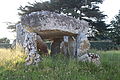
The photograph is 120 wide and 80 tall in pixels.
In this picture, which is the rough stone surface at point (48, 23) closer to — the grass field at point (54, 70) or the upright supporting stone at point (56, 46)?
the grass field at point (54, 70)

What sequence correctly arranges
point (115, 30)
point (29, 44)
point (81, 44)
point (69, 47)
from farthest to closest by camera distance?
point (115, 30)
point (69, 47)
point (81, 44)
point (29, 44)

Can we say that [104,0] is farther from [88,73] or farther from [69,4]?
[88,73]

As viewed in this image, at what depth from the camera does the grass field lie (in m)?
6.66

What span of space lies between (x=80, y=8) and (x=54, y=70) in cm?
1805

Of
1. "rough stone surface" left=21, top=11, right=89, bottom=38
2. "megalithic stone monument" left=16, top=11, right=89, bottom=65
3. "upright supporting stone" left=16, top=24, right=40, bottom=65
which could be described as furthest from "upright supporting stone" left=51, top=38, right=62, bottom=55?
"upright supporting stone" left=16, top=24, right=40, bottom=65

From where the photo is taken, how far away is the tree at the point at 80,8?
960 inches

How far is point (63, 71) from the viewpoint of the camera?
7207 millimetres

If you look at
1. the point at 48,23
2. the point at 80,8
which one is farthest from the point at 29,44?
the point at 80,8

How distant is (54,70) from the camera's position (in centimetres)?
723

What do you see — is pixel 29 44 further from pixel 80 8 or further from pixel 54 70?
pixel 80 8

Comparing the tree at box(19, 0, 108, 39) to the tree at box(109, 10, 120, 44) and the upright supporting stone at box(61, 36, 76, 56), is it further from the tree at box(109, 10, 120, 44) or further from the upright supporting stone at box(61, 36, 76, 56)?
the upright supporting stone at box(61, 36, 76, 56)

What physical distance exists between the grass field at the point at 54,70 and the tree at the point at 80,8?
15.7 meters

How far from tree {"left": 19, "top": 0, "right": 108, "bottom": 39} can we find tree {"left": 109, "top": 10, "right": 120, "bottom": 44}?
0.82m

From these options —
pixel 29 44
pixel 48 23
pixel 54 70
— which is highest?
pixel 48 23
